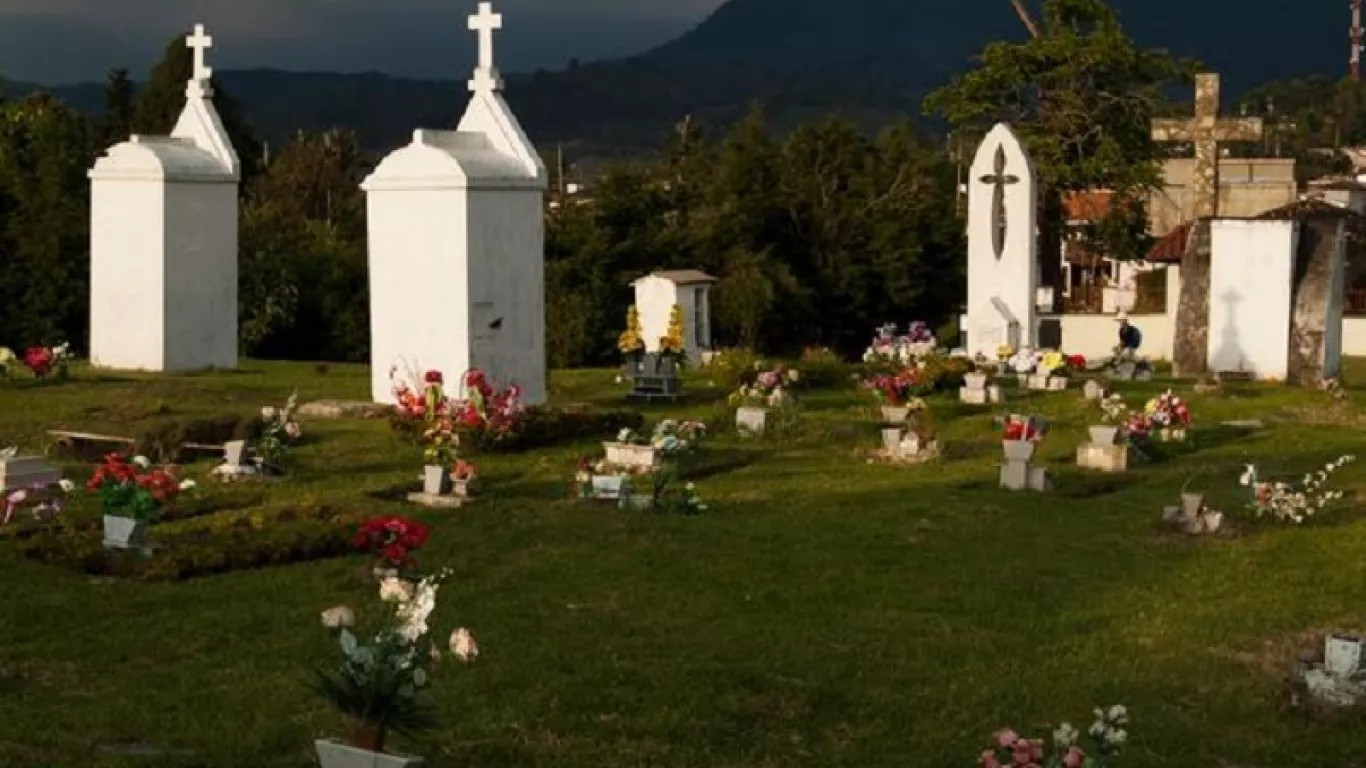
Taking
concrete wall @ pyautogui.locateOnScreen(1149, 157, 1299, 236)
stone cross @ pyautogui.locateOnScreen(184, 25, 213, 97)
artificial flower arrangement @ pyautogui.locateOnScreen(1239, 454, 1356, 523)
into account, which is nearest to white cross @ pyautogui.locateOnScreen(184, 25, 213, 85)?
stone cross @ pyautogui.locateOnScreen(184, 25, 213, 97)

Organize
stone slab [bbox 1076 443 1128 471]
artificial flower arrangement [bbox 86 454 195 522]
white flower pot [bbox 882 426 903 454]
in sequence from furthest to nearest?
white flower pot [bbox 882 426 903 454] → stone slab [bbox 1076 443 1128 471] → artificial flower arrangement [bbox 86 454 195 522]

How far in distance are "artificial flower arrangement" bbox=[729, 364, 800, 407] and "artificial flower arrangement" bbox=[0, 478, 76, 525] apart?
7965 millimetres

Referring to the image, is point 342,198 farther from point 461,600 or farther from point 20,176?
point 461,600

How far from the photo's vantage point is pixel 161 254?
23.0 meters

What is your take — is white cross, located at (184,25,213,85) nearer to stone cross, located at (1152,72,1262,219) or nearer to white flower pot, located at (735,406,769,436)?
white flower pot, located at (735,406,769,436)

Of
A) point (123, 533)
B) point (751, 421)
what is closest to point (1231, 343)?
point (751, 421)

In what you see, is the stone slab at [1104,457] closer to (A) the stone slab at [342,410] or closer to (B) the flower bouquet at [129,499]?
(A) the stone slab at [342,410]

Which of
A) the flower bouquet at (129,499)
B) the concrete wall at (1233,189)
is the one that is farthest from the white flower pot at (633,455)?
the concrete wall at (1233,189)

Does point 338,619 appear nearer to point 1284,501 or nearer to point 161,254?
point 1284,501

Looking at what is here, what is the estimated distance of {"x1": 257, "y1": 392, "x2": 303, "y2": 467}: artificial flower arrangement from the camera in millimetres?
15586

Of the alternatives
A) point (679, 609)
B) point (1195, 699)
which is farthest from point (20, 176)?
point (1195, 699)

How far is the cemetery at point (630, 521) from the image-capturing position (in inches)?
325

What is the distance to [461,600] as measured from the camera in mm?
10648

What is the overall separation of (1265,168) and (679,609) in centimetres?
5054
